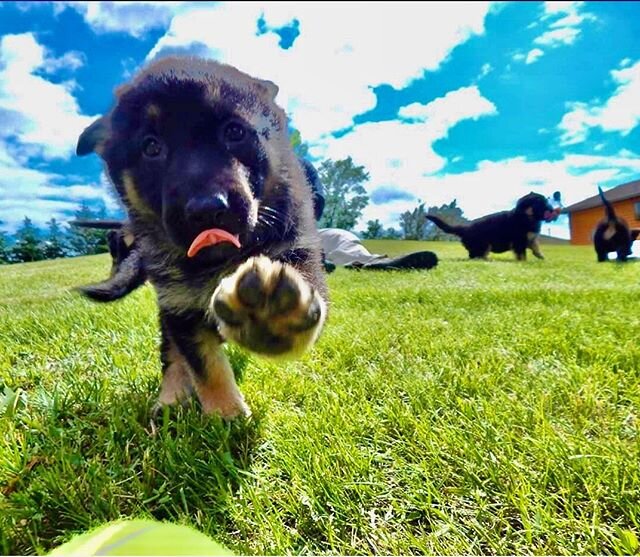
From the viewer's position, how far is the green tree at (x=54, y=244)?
1323 mm

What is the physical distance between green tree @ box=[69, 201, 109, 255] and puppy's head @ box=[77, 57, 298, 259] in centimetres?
17

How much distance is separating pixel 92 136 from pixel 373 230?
2.99 feet

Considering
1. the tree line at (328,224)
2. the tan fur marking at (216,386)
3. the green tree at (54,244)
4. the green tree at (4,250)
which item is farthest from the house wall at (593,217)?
the green tree at (4,250)

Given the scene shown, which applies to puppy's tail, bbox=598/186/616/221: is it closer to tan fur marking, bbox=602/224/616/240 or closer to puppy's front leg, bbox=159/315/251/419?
tan fur marking, bbox=602/224/616/240

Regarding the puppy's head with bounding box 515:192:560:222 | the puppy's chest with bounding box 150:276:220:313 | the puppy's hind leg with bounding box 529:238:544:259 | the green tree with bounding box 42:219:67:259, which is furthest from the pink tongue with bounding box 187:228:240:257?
the puppy's hind leg with bounding box 529:238:544:259

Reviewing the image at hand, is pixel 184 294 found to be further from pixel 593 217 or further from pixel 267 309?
pixel 593 217

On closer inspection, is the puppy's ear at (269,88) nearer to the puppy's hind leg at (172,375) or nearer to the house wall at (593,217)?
the puppy's hind leg at (172,375)

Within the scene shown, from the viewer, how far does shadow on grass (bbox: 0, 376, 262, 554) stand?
Answer: 2.70 ft

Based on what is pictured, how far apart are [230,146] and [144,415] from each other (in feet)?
2.42

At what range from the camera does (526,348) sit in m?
1.61

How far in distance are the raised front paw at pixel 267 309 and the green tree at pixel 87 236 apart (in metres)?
0.66

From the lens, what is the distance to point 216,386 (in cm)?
124

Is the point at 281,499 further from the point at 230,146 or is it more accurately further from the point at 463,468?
the point at 230,146

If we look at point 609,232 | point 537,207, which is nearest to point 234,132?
point 537,207
